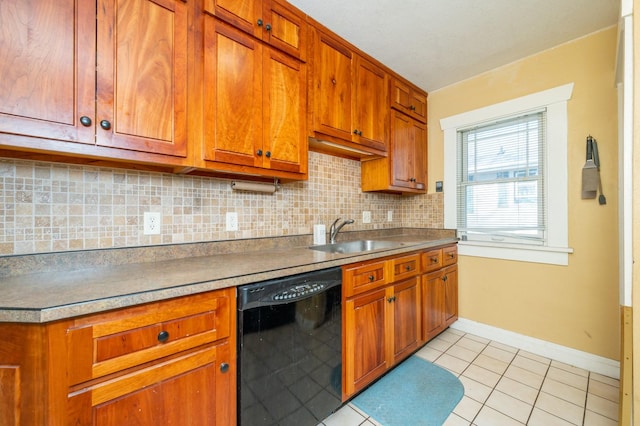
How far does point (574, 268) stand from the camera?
2021 mm

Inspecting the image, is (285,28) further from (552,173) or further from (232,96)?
(552,173)

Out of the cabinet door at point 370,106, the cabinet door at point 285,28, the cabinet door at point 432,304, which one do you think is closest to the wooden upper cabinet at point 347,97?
the cabinet door at point 370,106

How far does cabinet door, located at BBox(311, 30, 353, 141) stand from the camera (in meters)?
1.78

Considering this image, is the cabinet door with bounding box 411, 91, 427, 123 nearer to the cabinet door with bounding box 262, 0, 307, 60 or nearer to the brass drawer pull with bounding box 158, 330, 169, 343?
the cabinet door with bounding box 262, 0, 307, 60

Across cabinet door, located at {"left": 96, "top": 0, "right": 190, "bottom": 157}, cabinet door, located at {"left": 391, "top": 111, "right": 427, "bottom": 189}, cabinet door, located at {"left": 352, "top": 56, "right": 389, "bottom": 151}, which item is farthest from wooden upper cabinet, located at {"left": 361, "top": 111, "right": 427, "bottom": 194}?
cabinet door, located at {"left": 96, "top": 0, "right": 190, "bottom": 157}

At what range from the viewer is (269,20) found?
1508 millimetres

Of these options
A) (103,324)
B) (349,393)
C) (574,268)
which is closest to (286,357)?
(349,393)

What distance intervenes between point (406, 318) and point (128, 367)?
171 cm

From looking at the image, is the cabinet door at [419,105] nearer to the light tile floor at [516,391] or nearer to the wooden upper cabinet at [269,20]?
the wooden upper cabinet at [269,20]

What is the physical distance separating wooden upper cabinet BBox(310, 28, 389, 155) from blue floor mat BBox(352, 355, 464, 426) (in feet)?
5.73

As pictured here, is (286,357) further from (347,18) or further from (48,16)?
(347,18)

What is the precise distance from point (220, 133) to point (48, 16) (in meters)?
0.68

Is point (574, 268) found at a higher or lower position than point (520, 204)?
lower

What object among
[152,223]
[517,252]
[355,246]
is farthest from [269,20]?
[517,252]
